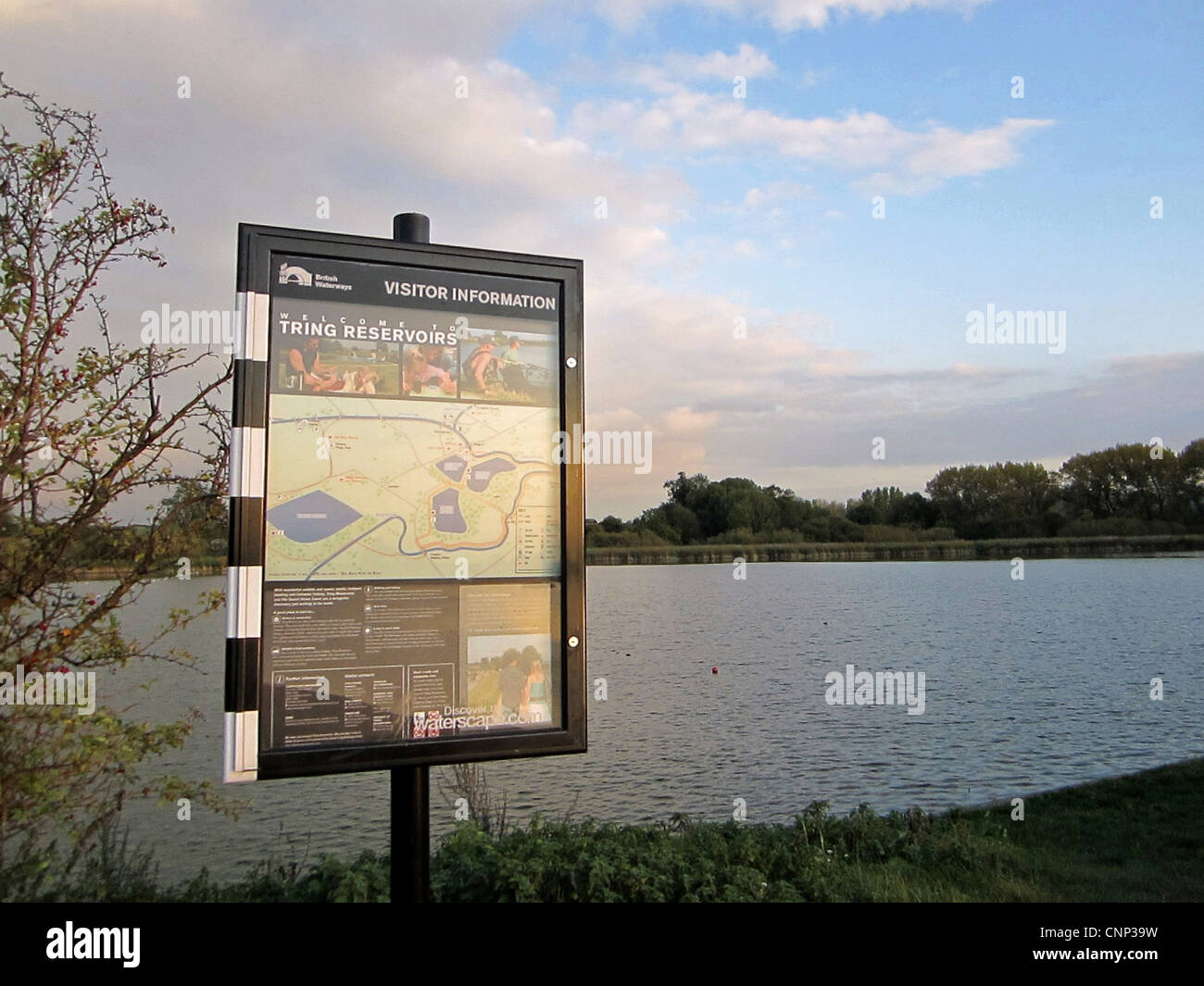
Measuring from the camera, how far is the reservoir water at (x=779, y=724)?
9516mm

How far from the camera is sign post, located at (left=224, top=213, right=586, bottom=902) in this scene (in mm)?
3770

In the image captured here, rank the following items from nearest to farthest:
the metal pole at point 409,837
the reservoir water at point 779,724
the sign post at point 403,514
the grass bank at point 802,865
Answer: the sign post at point 403,514 → the metal pole at point 409,837 → the grass bank at point 802,865 → the reservoir water at point 779,724

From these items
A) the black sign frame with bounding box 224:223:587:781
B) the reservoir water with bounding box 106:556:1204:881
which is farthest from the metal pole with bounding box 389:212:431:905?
the reservoir water with bounding box 106:556:1204:881

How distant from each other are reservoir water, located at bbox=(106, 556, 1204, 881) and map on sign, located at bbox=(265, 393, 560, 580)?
242cm

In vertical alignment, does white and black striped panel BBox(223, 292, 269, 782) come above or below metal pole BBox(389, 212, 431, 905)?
above

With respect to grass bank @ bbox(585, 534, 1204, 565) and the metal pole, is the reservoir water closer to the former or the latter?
the metal pole

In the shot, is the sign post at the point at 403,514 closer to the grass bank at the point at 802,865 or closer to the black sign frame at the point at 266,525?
the black sign frame at the point at 266,525

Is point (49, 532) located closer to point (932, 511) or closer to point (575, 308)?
point (575, 308)

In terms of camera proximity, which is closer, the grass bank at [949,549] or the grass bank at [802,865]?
the grass bank at [802,865]

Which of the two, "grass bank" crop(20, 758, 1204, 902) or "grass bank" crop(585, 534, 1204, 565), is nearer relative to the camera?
"grass bank" crop(20, 758, 1204, 902)

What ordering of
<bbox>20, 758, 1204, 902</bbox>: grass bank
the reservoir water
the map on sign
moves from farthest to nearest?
the reservoir water, <bbox>20, 758, 1204, 902</bbox>: grass bank, the map on sign

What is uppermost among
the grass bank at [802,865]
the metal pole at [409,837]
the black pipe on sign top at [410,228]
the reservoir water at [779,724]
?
the black pipe on sign top at [410,228]

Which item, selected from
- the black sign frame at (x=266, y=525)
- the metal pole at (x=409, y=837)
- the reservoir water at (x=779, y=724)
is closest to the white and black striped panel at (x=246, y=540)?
the black sign frame at (x=266, y=525)

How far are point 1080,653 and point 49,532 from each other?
23.2 m
